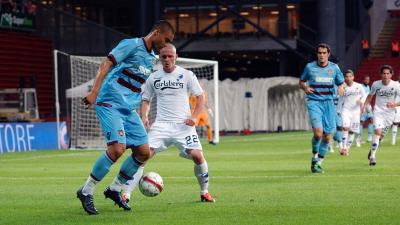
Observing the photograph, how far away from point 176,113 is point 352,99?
15.7 meters

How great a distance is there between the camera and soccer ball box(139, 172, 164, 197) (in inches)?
509

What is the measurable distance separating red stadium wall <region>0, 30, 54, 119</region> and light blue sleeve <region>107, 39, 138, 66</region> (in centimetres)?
3402

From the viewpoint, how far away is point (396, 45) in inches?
2280

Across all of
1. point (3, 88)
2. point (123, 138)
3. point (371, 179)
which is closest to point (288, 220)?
point (123, 138)

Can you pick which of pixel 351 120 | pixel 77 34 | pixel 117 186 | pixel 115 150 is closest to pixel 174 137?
pixel 117 186

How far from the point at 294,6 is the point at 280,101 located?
12034mm

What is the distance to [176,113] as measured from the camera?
14.0m

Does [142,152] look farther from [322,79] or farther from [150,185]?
[322,79]

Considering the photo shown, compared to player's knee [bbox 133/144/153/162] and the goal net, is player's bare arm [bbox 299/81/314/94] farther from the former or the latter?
the goal net

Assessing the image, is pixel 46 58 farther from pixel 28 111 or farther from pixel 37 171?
pixel 37 171

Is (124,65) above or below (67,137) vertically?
above

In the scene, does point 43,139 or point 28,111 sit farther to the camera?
point 28,111

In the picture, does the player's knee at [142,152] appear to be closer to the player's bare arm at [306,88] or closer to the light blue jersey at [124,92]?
the light blue jersey at [124,92]

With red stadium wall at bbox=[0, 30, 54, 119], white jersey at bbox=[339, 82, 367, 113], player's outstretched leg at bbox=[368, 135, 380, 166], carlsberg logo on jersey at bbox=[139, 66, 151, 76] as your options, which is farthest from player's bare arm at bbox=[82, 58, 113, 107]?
red stadium wall at bbox=[0, 30, 54, 119]
